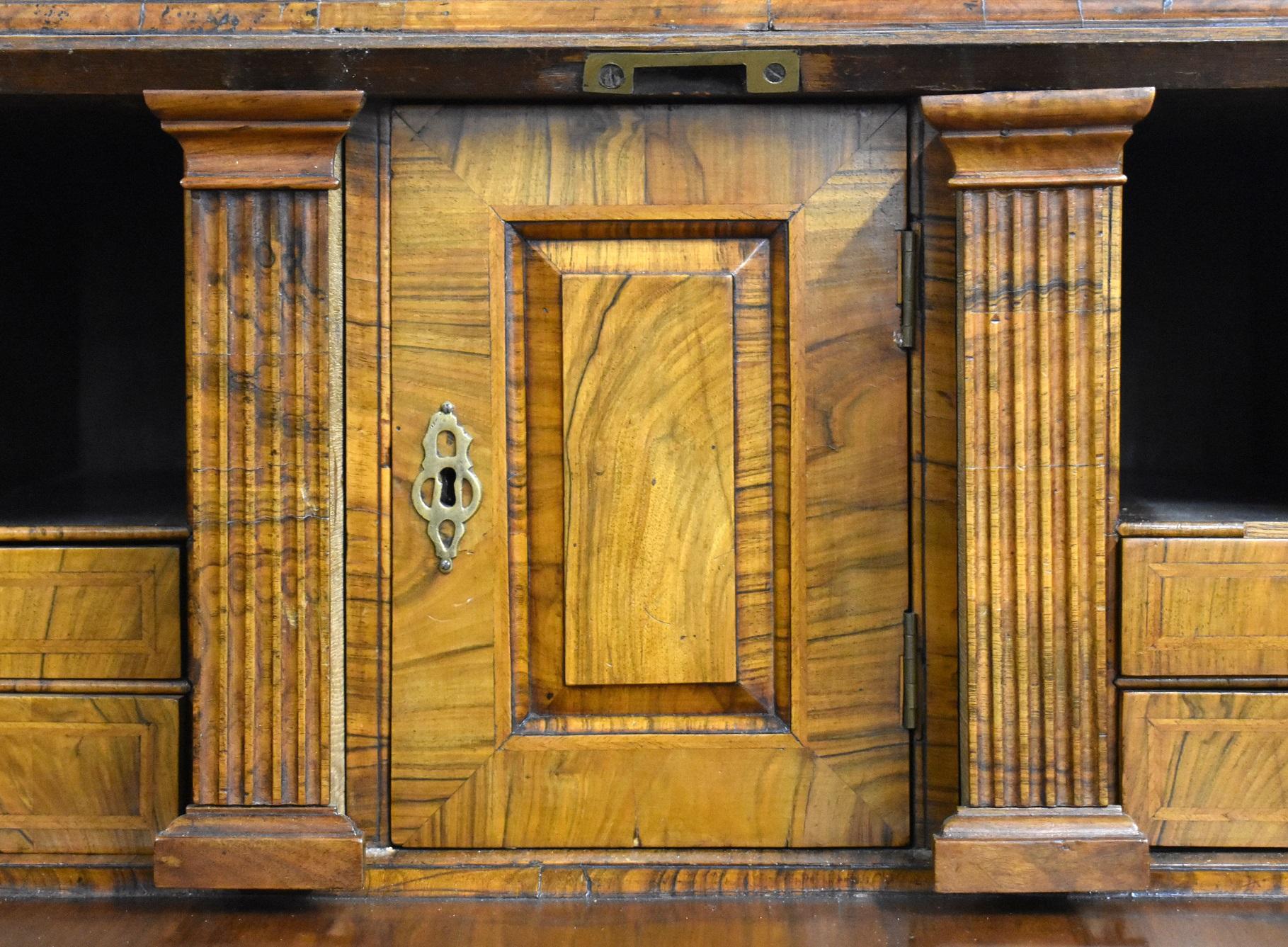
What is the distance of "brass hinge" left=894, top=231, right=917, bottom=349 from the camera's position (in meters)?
1.13

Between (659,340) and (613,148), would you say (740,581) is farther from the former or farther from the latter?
(613,148)

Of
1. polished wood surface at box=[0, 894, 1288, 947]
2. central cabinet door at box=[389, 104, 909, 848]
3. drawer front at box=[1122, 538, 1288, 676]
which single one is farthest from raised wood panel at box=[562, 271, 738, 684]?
drawer front at box=[1122, 538, 1288, 676]

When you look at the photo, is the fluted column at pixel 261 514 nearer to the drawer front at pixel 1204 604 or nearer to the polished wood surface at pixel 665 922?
the polished wood surface at pixel 665 922

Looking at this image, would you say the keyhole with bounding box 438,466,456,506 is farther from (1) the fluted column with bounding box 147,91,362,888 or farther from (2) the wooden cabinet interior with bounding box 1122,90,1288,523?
(2) the wooden cabinet interior with bounding box 1122,90,1288,523

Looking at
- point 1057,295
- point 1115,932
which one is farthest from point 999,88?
point 1115,932

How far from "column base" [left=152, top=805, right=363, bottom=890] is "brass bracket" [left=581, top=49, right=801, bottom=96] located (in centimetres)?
78

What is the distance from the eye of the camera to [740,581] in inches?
45.5

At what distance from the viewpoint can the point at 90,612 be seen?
116 centimetres

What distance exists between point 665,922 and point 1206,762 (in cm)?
56

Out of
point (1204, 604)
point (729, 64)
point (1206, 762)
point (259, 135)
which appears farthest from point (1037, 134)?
point (259, 135)

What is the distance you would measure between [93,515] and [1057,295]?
41.6 inches

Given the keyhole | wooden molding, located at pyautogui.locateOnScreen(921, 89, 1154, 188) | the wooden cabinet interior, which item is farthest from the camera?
the wooden cabinet interior

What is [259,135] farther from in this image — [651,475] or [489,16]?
[651,475]

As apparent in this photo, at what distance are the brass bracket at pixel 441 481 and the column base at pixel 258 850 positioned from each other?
287 mm
